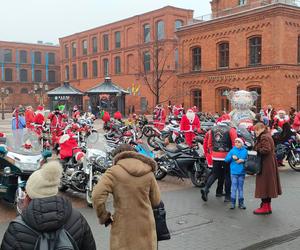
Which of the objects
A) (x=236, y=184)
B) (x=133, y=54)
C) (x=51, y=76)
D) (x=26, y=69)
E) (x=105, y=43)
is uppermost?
(x=105, y=43)

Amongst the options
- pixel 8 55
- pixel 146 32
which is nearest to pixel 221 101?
pixel 146 32

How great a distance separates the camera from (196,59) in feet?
121

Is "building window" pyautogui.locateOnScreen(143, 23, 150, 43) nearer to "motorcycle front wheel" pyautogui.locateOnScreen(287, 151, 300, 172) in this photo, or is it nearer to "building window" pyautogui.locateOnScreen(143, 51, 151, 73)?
"building window" pyautogui.locateOnScreen(143, 51, 151, 73)

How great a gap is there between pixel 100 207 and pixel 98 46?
57.9 m

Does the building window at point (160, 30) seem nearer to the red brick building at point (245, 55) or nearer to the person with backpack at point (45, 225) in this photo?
the red brick building at point (245, 55)

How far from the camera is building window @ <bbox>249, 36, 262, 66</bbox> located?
3139 centimetres

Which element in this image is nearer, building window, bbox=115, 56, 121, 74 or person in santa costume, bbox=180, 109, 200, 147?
person in santa costume, bbox=180, 109, 200, 147

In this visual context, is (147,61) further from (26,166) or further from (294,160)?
(26,166)

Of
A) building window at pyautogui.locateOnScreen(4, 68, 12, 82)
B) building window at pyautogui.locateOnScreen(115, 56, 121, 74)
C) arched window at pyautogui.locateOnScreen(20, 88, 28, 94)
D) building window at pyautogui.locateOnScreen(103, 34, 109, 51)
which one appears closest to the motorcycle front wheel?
building window at pyautogui.locateOnScreen(115, 56, 121, 74)

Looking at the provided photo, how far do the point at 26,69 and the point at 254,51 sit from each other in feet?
183

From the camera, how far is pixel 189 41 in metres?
37.0

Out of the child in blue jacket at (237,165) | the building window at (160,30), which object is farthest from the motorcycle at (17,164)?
the building window at (160,30)

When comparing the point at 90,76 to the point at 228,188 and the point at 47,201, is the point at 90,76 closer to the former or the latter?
the point at 228,188

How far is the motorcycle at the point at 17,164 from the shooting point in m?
7.43
